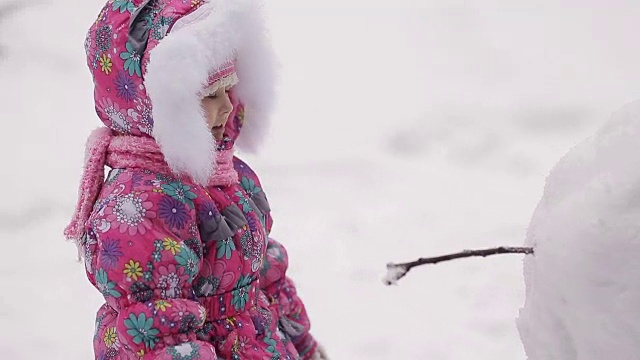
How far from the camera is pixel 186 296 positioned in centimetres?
96

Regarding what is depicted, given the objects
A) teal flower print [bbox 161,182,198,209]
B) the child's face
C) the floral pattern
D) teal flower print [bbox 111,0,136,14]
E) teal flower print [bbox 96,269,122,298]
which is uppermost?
teal flower print [bbox 111,0,136,14]

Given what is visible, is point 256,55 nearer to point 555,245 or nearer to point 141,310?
point 141,310

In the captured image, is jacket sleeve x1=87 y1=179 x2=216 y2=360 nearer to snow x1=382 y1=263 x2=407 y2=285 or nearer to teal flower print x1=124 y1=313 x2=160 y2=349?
teal flower print x1=124 y1=313 x2=160 y2=349

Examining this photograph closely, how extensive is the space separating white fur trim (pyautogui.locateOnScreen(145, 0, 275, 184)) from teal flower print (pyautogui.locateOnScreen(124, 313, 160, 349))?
184 millimetres

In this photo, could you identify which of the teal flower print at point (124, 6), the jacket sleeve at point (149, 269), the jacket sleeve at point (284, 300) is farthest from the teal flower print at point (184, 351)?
the teal flower print at point (124, 6)

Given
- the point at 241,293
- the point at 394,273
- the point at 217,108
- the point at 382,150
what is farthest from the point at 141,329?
the point at 382,150

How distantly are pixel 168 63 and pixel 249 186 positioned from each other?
Answer: 31cm

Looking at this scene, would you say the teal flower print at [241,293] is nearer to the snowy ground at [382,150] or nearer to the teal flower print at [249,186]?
the teal flower print at [249,186]

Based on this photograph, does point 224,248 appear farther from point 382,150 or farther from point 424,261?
point 382,150

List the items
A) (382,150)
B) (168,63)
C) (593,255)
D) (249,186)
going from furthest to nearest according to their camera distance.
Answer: (382,150)
(249,186)
(168,63)
(593,255)

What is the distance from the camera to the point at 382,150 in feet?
8.22

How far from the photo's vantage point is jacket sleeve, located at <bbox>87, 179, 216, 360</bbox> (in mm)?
914

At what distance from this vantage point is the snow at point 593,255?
46cm

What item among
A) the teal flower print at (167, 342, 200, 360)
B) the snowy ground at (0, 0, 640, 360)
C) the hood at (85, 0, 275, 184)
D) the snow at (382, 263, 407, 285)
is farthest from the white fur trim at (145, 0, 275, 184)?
the snowy ground at (0, 0, 640, 360)
